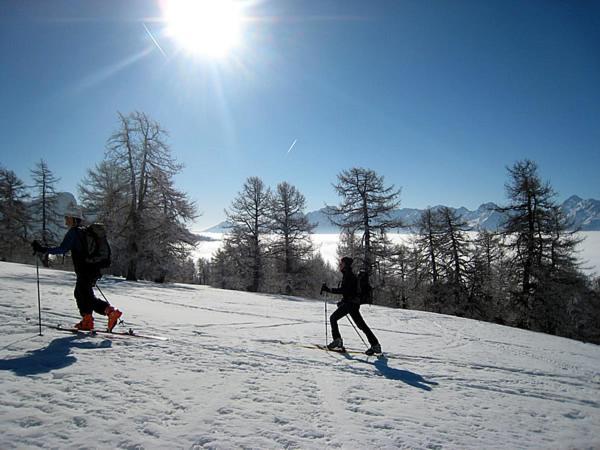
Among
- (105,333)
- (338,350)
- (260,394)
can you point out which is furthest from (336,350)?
(105,333)

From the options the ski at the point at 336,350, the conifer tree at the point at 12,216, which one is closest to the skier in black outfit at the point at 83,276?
the ski at the point at 336,350

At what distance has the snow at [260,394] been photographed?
2926 mm

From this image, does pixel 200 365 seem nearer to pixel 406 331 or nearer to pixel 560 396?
pixel 560 396

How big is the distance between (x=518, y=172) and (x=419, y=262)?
11.6 meters

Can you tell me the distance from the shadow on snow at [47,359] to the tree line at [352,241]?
16.5 m

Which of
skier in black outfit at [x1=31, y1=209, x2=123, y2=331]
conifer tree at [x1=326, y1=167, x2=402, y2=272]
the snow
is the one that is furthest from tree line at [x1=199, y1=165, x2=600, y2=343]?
skier in black outfit at [x1=31, y1=209, x2=123, y2=331]

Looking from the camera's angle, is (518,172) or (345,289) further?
(518,172)

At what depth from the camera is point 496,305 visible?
26297mm

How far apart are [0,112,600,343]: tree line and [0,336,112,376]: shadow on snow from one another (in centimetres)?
1653

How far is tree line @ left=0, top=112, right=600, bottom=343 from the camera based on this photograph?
68.0 feet

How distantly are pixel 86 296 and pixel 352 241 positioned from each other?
2062 centimetres

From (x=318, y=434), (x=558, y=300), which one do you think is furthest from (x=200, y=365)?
(x=558, y=300)

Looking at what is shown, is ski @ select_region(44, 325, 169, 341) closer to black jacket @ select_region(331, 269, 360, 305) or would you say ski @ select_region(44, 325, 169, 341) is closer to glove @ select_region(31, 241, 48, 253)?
glove @ select_region(31, 241, 48, 253)

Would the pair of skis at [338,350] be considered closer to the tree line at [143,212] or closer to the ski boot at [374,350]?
the ski boot at [374,350]
